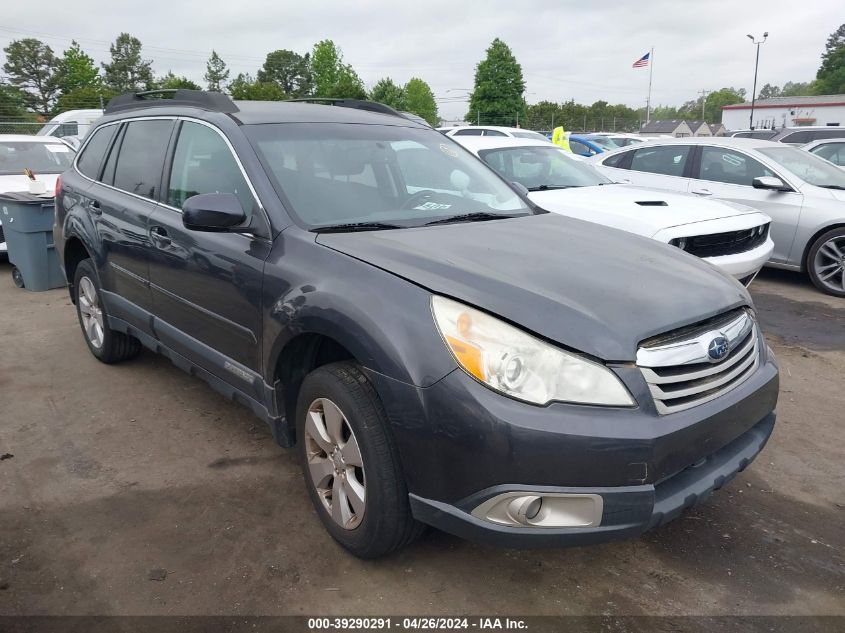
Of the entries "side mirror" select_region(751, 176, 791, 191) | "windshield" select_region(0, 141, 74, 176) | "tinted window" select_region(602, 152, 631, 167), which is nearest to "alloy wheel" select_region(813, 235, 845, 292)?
"side mirror" select_region(751, 176, 791, 191)

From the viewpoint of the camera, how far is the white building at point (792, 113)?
70.5 meters

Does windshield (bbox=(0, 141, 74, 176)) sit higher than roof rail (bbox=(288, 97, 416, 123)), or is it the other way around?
roof rail (bbox=(288, 97, 416, 123))

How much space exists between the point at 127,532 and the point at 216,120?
6.60 ft

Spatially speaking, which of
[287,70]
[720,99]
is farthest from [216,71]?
[720,99]

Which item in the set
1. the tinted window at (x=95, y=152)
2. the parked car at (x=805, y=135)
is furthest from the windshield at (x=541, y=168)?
the parked car at (x=805, y=135)

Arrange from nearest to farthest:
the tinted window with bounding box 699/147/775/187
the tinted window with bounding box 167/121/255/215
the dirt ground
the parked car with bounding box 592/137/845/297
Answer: the dirt ground → the tinted window with bounding box 167/121/255/215 → the parked car with bounding box 592/137/845/297 → the tinted window with bounding box 699/147/775/187

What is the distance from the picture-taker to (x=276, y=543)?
9.18 ft

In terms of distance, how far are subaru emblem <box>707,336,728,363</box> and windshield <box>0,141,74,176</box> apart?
8577 mm

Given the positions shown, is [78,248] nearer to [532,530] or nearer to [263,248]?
[263,248]

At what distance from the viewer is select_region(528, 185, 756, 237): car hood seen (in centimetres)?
553

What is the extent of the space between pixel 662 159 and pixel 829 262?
233cm

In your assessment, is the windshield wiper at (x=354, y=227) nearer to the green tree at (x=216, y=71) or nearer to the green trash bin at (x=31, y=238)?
the green trash bin at (x=31, y=238)

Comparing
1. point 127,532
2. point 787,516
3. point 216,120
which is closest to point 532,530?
point 787,516

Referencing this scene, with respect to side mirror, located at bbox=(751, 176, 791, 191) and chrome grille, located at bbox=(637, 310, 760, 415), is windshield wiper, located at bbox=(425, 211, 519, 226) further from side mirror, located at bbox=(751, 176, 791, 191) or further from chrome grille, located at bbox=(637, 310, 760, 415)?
side mirror, located at bbox=(751, 176, 791, 191)
